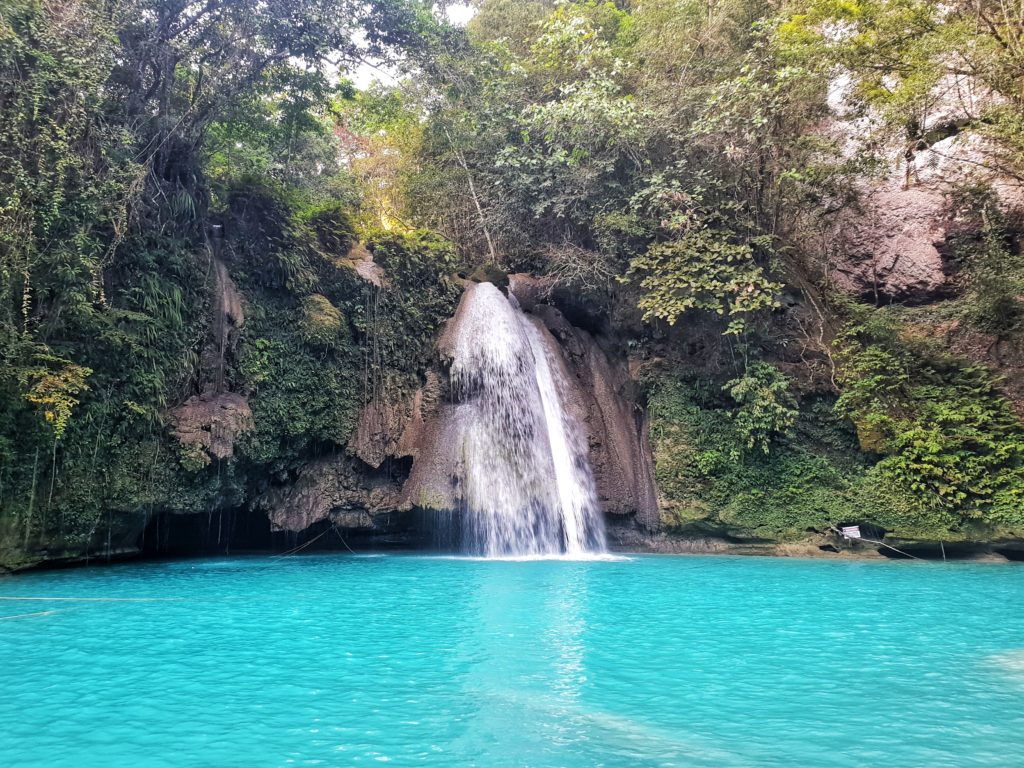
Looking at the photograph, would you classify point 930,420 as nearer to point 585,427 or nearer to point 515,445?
point 585,427

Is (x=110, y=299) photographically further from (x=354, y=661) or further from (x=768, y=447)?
(x=768, y=447)

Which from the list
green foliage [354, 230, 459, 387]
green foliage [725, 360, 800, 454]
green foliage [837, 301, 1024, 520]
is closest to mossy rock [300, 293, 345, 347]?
green foliage [354, 230, 459, 387]

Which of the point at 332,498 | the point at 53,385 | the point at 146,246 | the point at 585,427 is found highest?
the point at 146,246

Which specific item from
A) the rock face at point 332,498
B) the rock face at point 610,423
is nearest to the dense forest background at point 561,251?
the rock face at point 332,498

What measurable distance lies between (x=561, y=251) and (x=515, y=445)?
4.66 metres

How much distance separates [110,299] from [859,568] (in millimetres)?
12361

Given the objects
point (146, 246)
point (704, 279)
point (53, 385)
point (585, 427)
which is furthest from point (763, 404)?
point (53, 385)

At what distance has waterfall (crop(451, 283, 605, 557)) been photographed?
12.6m

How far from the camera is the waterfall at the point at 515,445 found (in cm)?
1261

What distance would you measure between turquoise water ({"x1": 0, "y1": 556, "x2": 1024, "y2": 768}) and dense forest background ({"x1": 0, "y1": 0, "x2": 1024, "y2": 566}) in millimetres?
3613

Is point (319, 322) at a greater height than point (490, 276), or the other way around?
point (490, 276)

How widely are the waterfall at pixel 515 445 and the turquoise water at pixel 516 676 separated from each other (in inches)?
162

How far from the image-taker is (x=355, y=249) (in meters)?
14.6

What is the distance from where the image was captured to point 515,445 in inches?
517
